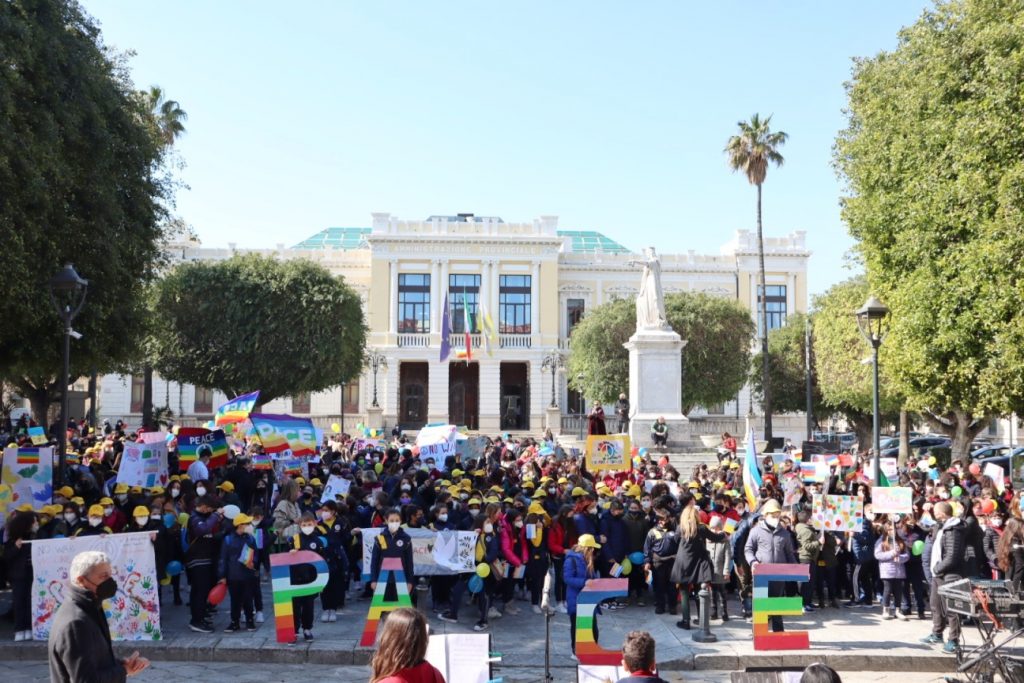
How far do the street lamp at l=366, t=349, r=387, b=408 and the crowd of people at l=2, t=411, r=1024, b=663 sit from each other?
124 feet

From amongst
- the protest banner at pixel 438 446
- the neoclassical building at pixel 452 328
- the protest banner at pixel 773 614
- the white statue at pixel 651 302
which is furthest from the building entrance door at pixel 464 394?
the protest banner at pixel 773 614

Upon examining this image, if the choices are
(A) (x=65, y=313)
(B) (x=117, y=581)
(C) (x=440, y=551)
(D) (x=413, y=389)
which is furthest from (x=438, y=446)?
(D) (x=413, y=389)

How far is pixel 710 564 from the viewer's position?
11.1 metres

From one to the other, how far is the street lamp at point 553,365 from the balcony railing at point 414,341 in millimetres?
7300

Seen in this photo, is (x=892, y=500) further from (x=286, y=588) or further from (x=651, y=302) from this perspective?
(x=651, y=302)

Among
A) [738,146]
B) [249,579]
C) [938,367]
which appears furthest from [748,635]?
[738,146]

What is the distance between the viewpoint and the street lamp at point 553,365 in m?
55.7

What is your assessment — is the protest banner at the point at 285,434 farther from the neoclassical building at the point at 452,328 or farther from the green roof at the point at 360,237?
the green roof at the point at 360,237

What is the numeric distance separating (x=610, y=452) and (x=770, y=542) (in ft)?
26.1

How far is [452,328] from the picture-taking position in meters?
57.2

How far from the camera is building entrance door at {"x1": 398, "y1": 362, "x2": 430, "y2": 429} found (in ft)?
191

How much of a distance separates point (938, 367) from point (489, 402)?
3958 centimetres

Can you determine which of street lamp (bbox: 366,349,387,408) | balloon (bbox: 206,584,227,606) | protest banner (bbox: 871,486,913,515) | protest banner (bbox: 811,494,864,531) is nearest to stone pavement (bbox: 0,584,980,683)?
balloon (bbox: 206,584,227,606)

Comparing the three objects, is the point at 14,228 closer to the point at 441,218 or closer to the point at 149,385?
the point at 149,385
